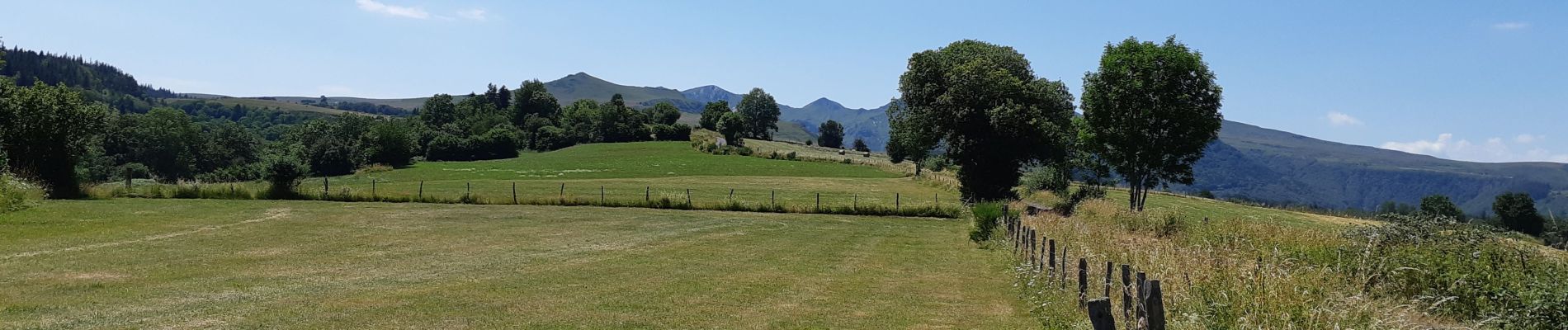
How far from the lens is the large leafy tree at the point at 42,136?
40.8 m

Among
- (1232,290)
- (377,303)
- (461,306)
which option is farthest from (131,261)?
(1232,290)

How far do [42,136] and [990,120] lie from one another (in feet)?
177

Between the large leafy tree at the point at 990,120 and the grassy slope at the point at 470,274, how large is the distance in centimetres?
2080

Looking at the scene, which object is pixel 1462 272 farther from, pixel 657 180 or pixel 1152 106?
pixel 657 180

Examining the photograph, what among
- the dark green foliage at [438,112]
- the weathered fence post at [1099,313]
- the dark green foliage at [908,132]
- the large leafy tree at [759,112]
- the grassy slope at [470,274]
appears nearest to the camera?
the weathered fence post at [1099,313]

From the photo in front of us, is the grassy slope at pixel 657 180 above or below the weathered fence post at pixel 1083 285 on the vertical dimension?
below

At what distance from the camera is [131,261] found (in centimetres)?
1852

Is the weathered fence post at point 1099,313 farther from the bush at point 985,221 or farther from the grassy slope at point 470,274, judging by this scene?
the bush at point 985,221

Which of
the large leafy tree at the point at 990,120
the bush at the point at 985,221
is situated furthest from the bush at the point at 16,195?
the large leafy tree at the point at 990,120

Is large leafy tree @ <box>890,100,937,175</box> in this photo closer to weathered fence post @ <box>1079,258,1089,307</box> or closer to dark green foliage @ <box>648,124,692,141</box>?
weathered fence post @ <box>1079,258,1089,307</box>

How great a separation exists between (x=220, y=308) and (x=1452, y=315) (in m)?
19.2

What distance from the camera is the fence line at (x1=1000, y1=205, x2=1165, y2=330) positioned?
310 inches

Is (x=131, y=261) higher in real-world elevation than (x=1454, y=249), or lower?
lower

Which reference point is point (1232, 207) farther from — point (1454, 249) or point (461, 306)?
point (461, 306)
